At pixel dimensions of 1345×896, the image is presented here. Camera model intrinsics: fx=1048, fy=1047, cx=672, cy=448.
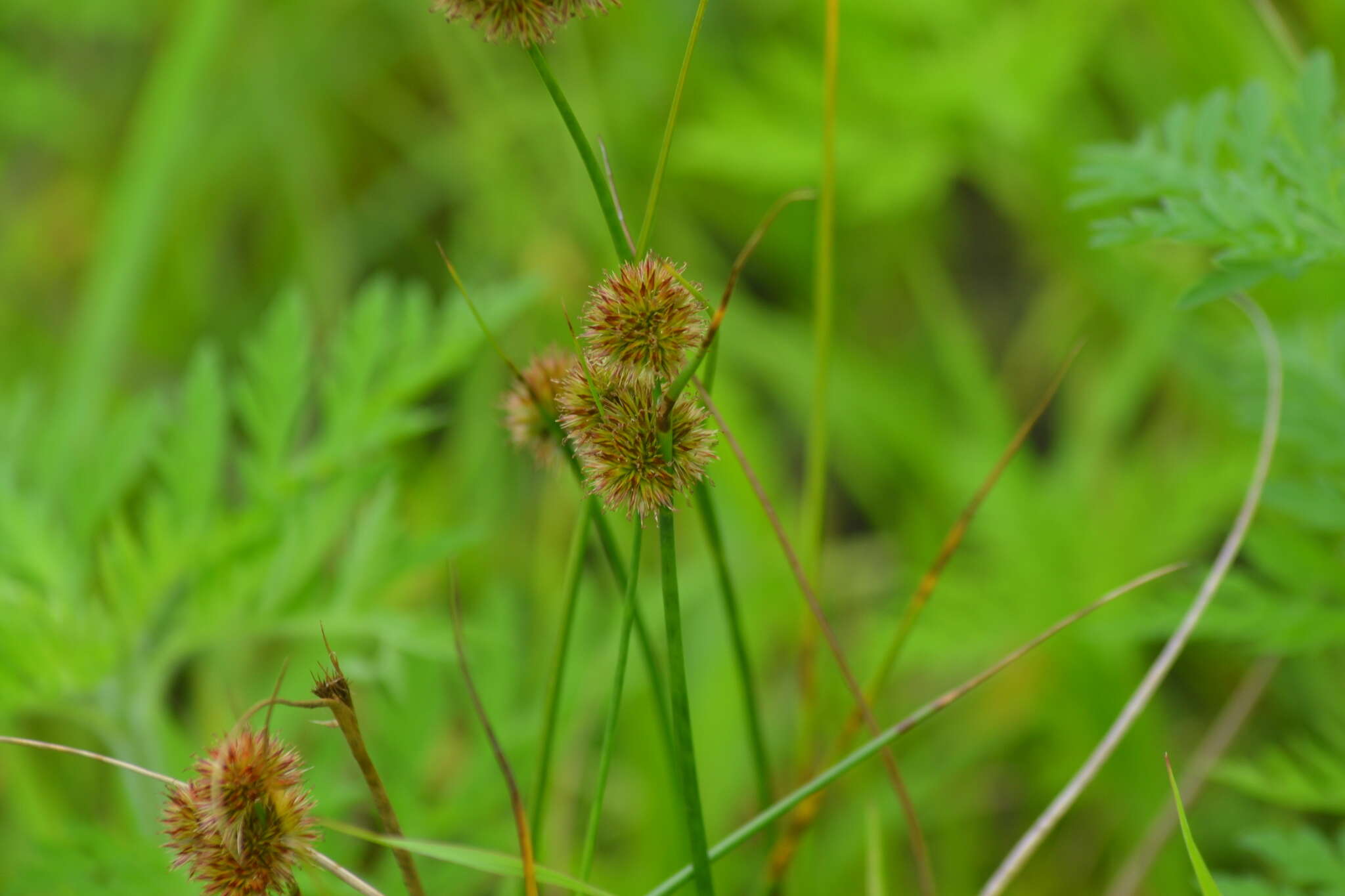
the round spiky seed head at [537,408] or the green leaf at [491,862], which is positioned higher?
the round spiky seed head at [537,408]

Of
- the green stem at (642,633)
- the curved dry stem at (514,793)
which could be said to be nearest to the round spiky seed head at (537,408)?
the green stem at (642,633)

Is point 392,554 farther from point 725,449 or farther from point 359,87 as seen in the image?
point 359,87

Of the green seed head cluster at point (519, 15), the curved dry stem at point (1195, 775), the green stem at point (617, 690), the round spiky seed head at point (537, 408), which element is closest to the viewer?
the green seed head cluster at point (519, 15)

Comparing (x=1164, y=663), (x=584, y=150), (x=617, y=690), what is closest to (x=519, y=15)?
(x=584, y=150)

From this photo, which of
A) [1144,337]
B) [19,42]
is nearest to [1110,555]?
[1144,337]

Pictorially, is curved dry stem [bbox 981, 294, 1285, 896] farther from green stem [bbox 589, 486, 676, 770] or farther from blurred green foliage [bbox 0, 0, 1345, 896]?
green stem [bbox 589, 486, 676, 770]

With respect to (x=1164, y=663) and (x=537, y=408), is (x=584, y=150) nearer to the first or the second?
(x=537, y=408)

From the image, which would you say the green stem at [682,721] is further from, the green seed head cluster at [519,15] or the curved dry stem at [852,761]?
the green seed head cluster at [519,15]
